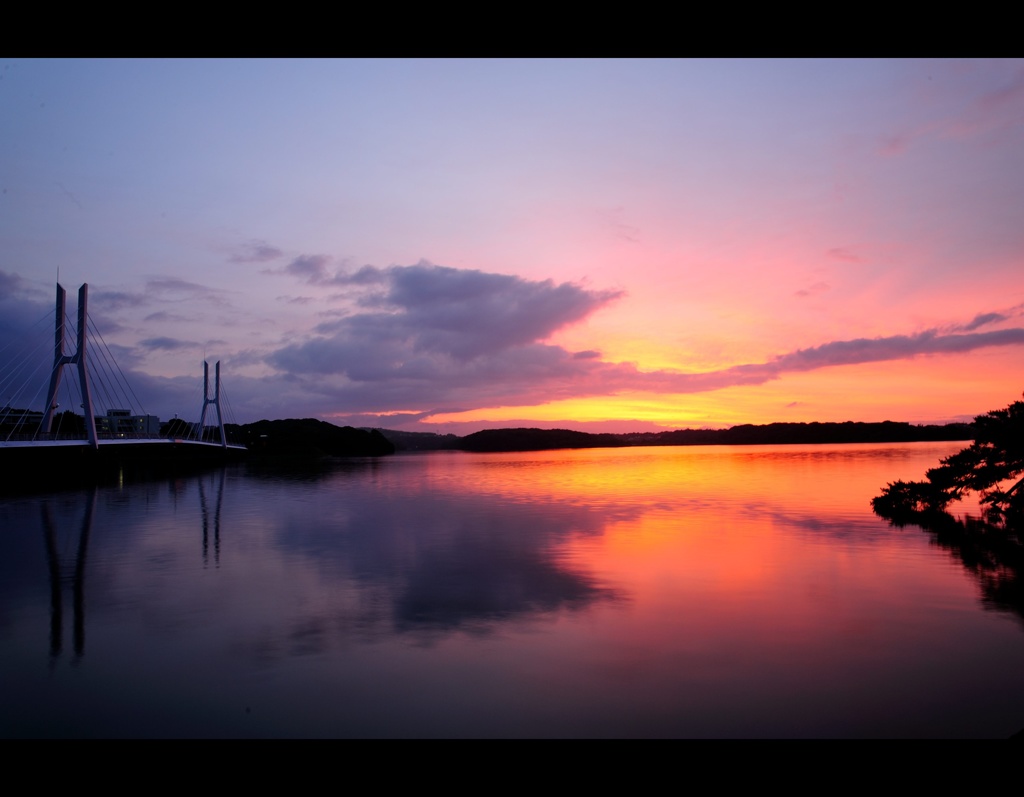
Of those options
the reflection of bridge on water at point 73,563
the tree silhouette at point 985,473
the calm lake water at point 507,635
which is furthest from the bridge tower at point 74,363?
the tree silhouette at point 985,473

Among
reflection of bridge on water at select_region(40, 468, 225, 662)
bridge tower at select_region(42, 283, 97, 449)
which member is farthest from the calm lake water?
bridge tower at select_region(42, 283, 97, 449)

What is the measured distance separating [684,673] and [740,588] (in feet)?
19.4

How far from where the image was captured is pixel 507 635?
10555 millimetres

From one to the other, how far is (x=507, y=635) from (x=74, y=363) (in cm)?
5441

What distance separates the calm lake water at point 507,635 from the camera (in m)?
7.45

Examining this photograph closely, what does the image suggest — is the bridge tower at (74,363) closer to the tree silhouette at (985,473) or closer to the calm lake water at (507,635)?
the calm lake water at (507,635)

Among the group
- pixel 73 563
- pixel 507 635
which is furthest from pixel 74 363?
pixel 507 635

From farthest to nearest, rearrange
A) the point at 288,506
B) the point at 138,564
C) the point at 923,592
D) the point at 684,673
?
the point at 288,506, the point at 138,564, the point at 923,592, the point at 684,673

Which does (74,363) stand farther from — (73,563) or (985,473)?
(985,473)

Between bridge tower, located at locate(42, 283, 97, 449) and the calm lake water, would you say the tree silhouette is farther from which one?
bridge tower, located at locate(42, 283, 97, 449)

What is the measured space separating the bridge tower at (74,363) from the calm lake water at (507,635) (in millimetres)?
30488

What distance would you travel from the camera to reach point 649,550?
1861 cm

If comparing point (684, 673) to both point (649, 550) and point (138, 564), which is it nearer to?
point (649, 550)
